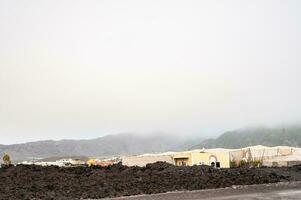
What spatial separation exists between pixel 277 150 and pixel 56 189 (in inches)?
948

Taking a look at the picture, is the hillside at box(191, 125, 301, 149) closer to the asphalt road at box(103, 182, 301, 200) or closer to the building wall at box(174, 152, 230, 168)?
the building wall at box(174, 152, 230, 168)

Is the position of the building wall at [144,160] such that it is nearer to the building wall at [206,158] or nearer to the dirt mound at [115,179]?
the building wall at [206,158]

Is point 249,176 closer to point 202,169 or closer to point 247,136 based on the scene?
point 202,169

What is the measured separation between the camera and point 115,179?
20750mm

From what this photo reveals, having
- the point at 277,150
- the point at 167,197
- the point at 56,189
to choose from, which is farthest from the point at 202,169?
the point at 277,150

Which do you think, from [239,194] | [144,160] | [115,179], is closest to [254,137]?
[144,160]

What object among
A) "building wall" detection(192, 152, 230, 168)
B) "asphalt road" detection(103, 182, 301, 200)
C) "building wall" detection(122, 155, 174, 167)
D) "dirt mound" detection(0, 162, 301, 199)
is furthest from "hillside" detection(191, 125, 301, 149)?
"asphalt road" detection(103, 182, 301, 200)

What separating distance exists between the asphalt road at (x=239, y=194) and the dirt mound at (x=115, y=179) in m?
0.78

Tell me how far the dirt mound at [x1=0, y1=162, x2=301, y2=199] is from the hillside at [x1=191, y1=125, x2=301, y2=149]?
105 meters

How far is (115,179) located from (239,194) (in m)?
5.82

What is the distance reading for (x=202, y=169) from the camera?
78.5 ft

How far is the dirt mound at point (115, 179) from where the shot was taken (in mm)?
18031

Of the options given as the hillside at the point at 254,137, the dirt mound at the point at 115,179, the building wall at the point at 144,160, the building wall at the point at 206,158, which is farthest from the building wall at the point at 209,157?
the hillside at the point at 254,137

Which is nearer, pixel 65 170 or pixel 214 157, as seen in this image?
pixel 65 170
